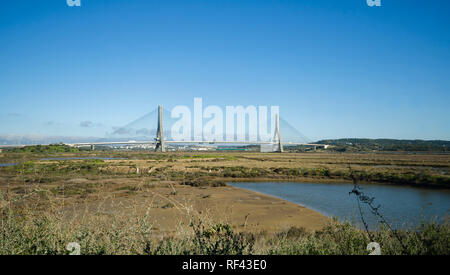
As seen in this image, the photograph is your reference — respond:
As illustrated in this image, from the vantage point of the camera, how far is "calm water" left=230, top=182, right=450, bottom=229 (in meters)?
9.85

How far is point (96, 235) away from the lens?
3531 mm

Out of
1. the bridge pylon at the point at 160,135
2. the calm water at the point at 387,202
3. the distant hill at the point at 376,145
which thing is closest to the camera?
the distant hill at the point at 376,145

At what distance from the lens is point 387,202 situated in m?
13.2

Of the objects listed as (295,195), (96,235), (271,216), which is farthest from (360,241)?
(295,195)

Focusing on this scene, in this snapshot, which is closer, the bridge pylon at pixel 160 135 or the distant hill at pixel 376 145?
the distant hill at pixel 376 145

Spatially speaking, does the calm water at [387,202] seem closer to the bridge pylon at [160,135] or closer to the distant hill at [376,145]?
the distant hill at [376,145]

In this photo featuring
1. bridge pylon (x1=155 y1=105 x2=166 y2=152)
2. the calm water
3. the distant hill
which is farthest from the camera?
bridge pylon (x1=155 y1=105 x2=166 y2=152)

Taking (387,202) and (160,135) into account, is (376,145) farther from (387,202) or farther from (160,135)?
(160,135)

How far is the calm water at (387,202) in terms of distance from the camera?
9.85 m

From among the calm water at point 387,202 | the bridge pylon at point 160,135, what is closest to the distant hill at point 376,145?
the calm water at point 387,202

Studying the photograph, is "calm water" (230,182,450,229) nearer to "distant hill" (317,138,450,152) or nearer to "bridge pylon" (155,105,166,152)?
"distant hill" (317,138,450,152)

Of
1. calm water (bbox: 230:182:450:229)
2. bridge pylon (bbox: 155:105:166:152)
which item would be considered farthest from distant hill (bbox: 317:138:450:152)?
bridge pylon (bbox: 155:105:166:152)
